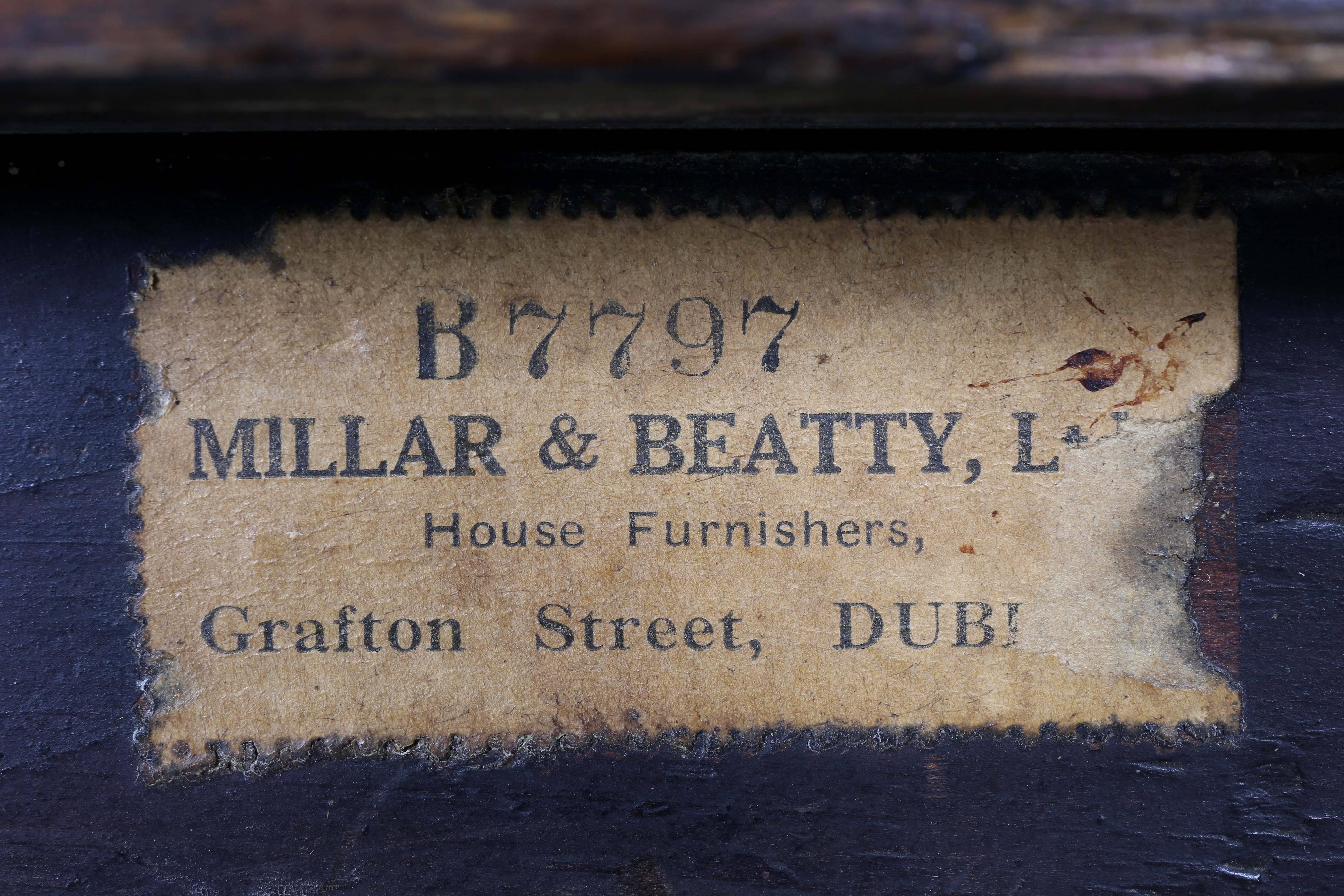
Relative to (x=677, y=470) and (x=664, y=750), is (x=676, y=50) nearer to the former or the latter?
(x=677, y=470)

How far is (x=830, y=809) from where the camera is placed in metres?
0.73

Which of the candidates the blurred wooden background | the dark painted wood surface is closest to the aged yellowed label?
the dark painted wood surface

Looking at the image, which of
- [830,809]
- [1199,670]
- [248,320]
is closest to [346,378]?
[248,320]

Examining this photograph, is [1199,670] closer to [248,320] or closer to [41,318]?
[248,320]

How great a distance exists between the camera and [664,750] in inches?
28.6

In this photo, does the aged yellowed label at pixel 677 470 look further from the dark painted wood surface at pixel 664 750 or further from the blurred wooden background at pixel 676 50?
the blurred wooden background at pixel 676 50

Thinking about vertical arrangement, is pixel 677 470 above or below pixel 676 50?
→ below

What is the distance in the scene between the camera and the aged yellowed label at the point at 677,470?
0.71m

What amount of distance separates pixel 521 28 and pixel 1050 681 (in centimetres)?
64

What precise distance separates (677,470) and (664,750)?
24 centimetres

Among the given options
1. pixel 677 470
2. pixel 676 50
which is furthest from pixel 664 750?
pixel 676 50

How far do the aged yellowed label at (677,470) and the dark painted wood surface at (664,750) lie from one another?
30 mm

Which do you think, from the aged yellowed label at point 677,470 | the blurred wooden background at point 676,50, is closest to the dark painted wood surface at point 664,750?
the aged yellowed label at point 677,470

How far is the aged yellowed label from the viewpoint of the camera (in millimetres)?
707
